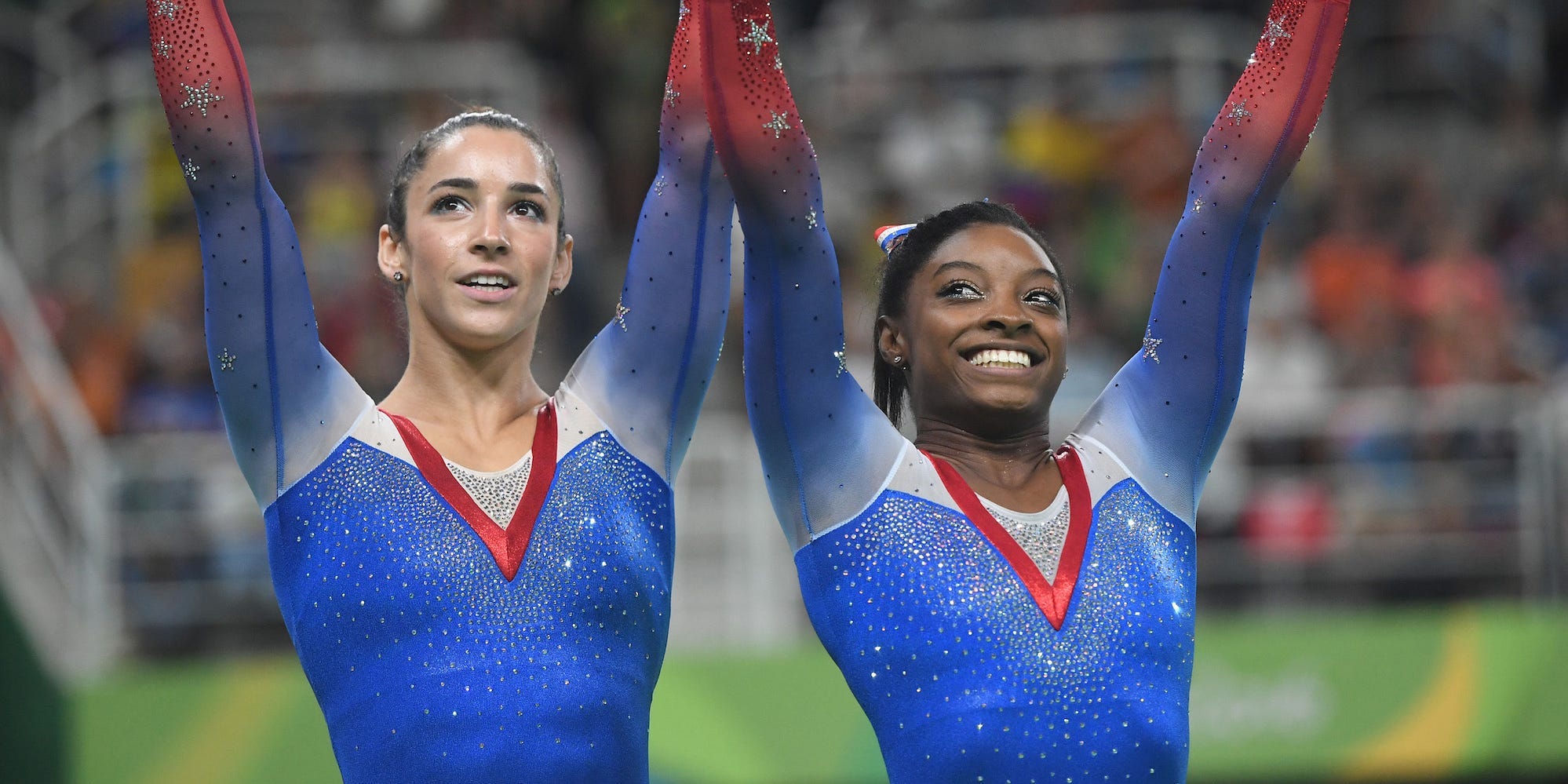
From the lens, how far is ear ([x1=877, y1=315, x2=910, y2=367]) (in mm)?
2709

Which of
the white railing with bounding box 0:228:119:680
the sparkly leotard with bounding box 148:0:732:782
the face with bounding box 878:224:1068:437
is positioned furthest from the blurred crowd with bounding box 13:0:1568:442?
the face with bounding box 878:224:1068:437

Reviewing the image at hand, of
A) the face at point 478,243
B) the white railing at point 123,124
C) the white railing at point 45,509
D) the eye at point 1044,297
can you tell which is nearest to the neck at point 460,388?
the face at point 478,243

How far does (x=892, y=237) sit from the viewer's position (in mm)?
2852

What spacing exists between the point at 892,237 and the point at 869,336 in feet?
13.2

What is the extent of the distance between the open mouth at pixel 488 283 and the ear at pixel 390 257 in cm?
14

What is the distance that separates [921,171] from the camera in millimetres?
7969

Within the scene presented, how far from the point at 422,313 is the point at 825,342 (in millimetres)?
623

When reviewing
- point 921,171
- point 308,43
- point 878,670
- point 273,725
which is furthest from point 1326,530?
point 308,43

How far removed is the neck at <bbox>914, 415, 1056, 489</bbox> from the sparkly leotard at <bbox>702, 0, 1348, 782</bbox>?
0.04 metres

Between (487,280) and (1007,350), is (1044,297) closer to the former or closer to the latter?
(1007,350)

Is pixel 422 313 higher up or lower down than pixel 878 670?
higher up

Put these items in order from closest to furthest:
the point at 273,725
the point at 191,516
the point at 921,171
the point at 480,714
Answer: the point at 480,714 < the point at 273,725 < the point at 191,516 < the point at 921,171

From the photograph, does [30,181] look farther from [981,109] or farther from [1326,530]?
[1326,530]

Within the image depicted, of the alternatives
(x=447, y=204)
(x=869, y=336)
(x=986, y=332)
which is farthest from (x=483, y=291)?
(x=869, y=336)
